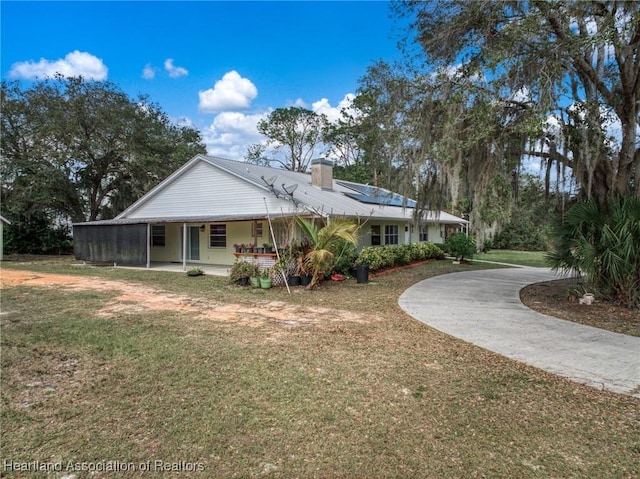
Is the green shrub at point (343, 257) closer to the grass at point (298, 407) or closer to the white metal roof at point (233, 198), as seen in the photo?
the white metal roof at point (233, 198)

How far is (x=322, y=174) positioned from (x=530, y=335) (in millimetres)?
13552

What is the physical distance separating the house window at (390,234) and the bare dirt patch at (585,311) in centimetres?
913

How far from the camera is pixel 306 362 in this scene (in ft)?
14.8

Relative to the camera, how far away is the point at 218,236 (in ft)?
54.3

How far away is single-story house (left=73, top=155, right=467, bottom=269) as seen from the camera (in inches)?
561

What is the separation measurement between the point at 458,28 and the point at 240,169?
10425mm

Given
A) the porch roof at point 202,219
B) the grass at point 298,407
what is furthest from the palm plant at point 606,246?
the porch roof at point 202,219

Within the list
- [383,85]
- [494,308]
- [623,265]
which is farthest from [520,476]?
[383,85]

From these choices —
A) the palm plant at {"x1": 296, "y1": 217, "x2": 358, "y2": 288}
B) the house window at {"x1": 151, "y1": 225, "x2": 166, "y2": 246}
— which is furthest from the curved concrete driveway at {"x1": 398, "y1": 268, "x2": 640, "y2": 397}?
the house window at {"x1": 151, "y1": 225, "x2": 166, "y2": 246}

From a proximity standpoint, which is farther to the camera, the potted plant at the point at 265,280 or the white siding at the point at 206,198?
the white siding at the point at 206,198

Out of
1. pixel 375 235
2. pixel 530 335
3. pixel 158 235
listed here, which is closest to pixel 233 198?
pixel 158 235

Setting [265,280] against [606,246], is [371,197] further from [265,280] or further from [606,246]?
[606,246]

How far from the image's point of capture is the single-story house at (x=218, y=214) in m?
14.2

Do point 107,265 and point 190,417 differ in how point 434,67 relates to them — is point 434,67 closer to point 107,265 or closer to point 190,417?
point 190,417
